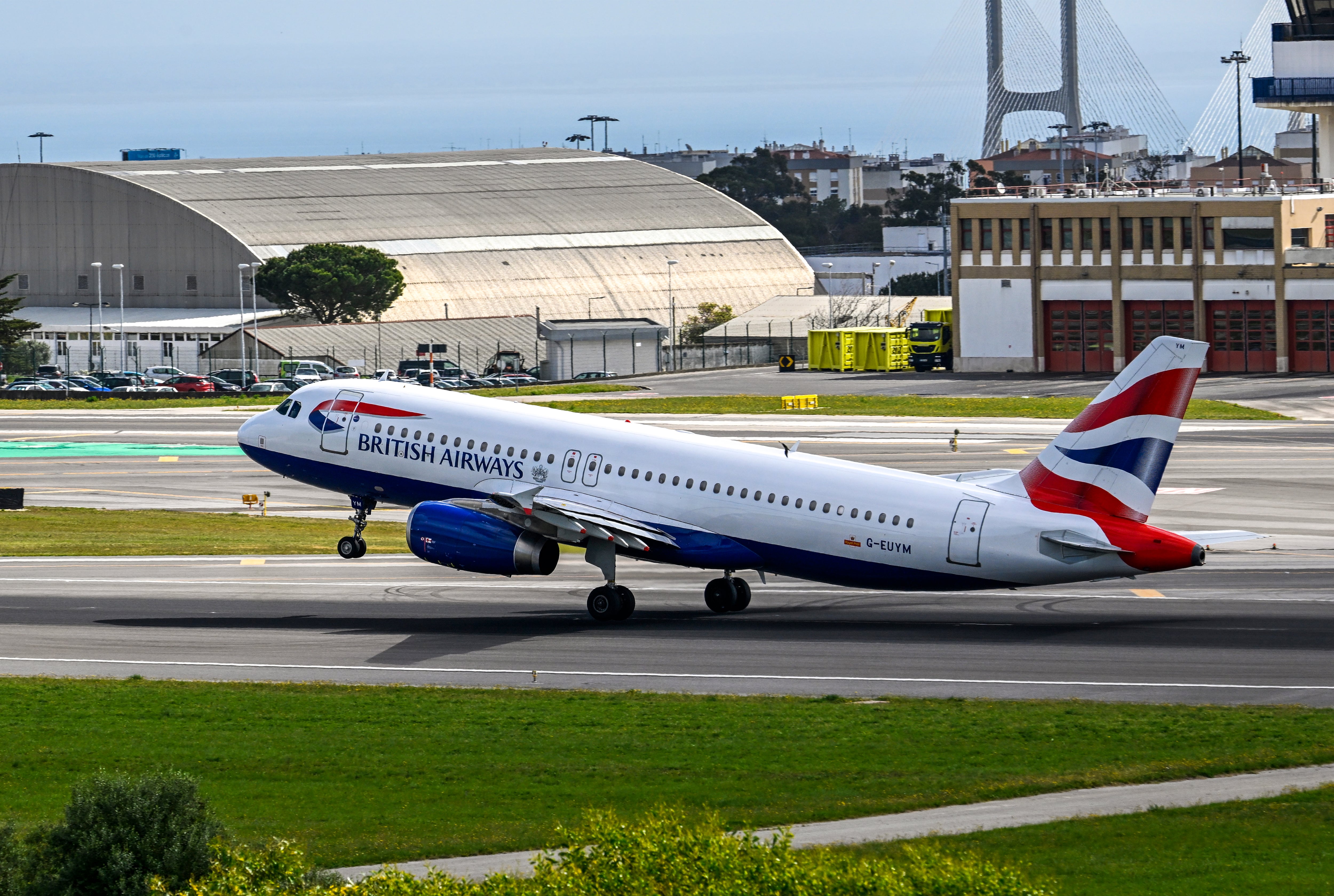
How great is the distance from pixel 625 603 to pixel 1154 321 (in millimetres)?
88500

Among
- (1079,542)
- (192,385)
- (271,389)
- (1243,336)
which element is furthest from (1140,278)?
(1079,542)

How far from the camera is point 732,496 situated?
3884cm

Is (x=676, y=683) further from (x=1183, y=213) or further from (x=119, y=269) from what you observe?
(x=119, y=269)

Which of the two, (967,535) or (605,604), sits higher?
(967,535)

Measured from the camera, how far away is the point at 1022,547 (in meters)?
35.4

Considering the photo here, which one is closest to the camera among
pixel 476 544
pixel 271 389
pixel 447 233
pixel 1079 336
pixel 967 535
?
pixel 967 535

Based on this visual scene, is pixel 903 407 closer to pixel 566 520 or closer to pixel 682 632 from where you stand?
pixel 566 520

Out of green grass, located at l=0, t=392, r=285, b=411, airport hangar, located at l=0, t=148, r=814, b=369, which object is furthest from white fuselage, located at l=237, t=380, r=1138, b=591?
airport hangar, located at l=0, t=148, r=814, b=369

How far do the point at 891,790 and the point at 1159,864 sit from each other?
16.4ft

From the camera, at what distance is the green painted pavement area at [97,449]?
82375 mm

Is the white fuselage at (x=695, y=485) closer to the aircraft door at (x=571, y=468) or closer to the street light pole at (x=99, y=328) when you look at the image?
the aircraft door at (x=571, y=468)

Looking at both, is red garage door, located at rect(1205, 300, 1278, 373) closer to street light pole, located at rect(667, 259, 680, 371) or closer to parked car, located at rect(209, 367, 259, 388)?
street light pole, located at rect(667, 259, 680, 371)

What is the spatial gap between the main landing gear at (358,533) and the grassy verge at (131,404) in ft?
206

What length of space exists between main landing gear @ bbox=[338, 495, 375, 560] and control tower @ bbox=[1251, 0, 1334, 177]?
11072 cm
